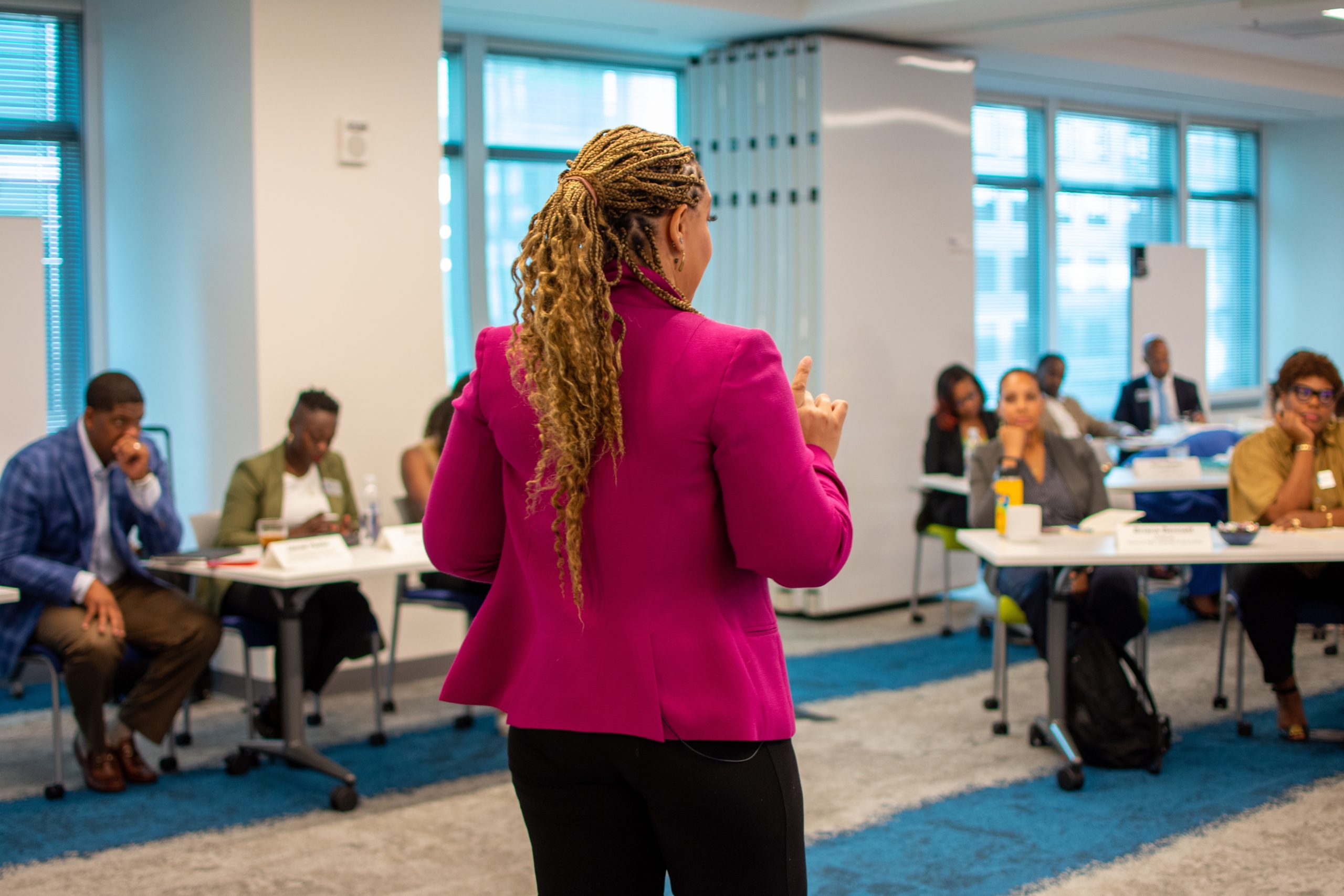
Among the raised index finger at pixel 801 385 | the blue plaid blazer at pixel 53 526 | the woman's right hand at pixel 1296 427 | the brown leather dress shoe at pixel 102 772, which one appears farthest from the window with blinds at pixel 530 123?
the raised index finger at pixel 801 385

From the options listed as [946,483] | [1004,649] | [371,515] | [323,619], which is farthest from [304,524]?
[946,483]

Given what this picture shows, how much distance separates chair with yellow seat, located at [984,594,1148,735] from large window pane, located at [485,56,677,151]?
13.3 feet

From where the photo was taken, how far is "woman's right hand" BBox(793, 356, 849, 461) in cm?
137

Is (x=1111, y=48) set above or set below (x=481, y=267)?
above

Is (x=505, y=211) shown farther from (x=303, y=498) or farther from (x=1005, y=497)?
(x=1005, y=497)

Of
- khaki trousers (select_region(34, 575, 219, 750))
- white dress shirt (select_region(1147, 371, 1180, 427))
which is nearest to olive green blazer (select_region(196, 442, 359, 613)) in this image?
khaki trousers (select_region(34, 575, 219, 750))

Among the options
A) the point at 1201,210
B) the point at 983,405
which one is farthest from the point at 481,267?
the point at 1201,210

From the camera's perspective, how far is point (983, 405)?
6.45 metres

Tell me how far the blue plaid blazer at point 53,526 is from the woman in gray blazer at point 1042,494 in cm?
303

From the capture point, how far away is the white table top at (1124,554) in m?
3.70

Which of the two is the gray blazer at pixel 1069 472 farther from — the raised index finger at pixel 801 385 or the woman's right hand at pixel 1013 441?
the raised index finger at pixel 801 385

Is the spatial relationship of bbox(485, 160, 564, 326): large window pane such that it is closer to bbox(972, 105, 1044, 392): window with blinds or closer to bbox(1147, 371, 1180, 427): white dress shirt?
bbox(972, 105, 1044, 392): window with blinds

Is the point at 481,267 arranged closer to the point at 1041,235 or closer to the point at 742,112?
the point at 742,112

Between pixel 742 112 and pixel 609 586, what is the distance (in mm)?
5962
